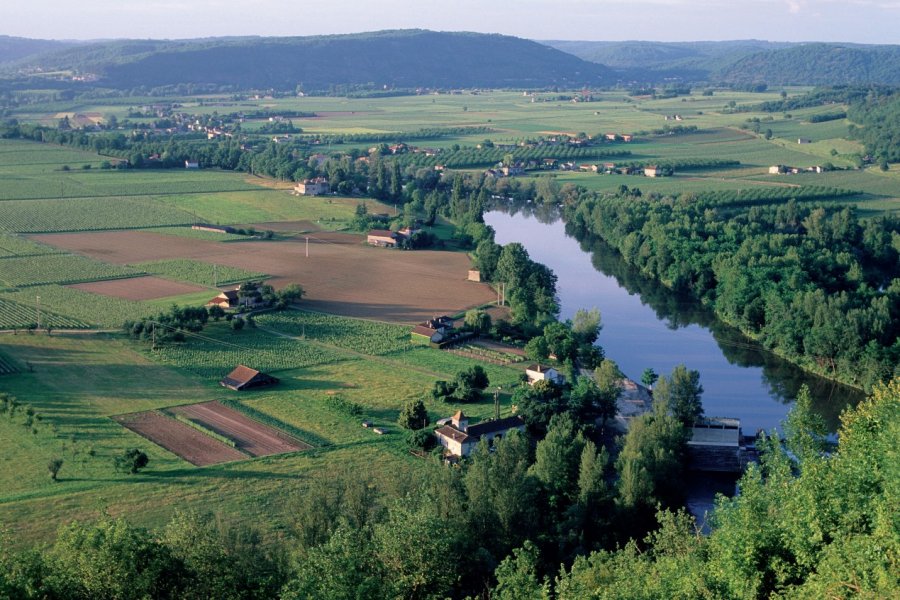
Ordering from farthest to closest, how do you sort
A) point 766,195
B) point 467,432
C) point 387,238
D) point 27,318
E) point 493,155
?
point 493,155
point 766,195
point 387,238
point 27,318
point 467,432

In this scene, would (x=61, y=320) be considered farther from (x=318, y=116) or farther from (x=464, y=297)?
(x=318, y=116)

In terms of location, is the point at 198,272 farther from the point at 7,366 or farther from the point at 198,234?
the point at 7,366

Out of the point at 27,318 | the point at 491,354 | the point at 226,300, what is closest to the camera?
the point at 491,354

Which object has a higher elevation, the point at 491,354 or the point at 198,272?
the point at 198,272

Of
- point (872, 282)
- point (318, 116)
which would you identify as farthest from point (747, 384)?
point (318, 116)

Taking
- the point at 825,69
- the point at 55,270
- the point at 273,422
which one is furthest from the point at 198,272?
the point at 825,69

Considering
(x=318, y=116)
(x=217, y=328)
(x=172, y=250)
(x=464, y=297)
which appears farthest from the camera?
(x=318, y=116)

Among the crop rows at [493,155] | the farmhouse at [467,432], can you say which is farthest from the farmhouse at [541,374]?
the crop rows at [493,155]
